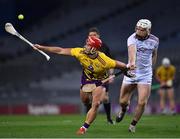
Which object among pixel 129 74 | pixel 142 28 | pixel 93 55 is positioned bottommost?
pixel 129 74

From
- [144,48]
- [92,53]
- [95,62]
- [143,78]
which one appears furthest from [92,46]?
[143,78]

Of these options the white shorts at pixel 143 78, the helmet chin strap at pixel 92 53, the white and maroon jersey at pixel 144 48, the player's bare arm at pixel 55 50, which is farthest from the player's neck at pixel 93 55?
the white shorts at pixel 143 78

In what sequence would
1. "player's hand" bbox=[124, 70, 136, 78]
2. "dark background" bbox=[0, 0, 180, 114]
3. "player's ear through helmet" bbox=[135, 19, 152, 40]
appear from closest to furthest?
"player's hand" bbox=[124, 70, 136, 78] → "player's ear through helmet" bbox=[135, 19, 152, 40] → "dark background" bbox=[0, 0, 180, 114]

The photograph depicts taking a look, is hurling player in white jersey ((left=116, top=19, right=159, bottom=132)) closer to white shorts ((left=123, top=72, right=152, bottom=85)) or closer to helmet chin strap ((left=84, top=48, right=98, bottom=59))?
white shorts ((left=123, top=72, right=152, bottom=85))

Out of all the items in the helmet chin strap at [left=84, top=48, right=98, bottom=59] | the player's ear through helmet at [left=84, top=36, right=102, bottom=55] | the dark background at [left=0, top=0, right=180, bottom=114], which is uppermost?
the dark background at [left=0, top=0, right=180, bottom=114]

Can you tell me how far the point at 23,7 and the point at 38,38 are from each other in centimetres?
173

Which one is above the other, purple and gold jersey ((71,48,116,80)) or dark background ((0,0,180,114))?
dark background ((0,0,180,114))

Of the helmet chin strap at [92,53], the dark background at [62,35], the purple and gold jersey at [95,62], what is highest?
the dark background at [62,35]

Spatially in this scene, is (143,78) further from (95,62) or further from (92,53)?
(92,53)

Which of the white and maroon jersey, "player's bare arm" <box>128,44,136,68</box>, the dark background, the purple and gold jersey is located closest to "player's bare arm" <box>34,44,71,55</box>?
→ the purple and gold jersey

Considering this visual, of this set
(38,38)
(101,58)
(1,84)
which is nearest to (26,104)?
(1,84)

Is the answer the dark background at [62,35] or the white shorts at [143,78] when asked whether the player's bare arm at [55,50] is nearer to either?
the white shorts at [143,78]

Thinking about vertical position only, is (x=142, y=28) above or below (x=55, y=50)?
above

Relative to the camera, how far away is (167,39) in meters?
37.1
